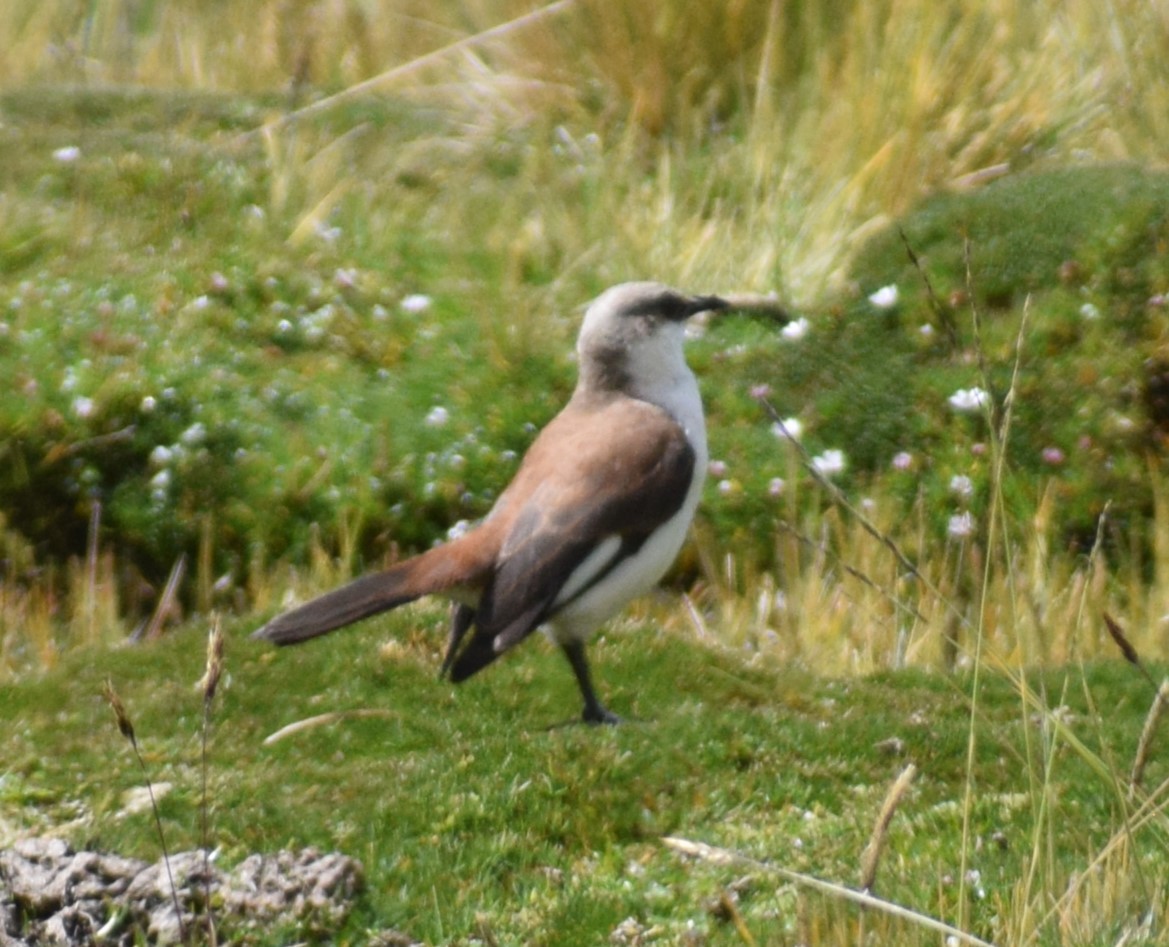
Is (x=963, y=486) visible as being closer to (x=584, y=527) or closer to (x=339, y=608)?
(x=584, y=527)

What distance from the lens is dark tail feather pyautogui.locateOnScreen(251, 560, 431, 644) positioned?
16.7 feet

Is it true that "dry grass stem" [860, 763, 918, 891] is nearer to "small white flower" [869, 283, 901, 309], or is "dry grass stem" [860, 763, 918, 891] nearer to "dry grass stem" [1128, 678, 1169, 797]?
"dry grass stem" [1128, 678, 1169, 797]

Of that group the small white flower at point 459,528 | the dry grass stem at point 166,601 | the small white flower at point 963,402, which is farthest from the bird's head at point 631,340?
the small white flower at point 963,402

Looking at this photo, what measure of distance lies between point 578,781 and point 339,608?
31.5 inches

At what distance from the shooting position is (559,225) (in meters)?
10.4

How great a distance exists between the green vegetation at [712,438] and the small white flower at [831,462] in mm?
77

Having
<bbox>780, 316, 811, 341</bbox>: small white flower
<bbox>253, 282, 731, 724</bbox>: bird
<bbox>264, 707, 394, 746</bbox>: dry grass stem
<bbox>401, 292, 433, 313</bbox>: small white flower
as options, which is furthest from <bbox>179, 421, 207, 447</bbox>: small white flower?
<bbox>264, 707, 394, 746</bbox>: dry grass stem

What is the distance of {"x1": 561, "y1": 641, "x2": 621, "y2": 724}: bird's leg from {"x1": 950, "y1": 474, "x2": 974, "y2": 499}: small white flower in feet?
9.27

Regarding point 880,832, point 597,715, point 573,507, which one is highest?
point 880,832

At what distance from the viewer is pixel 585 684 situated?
5.71m

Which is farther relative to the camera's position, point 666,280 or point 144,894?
point 666,280

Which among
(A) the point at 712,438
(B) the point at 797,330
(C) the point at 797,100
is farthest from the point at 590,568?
(C) the point at 797,100

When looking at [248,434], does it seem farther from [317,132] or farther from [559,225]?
[317,132]

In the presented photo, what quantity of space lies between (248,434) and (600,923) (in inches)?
177
